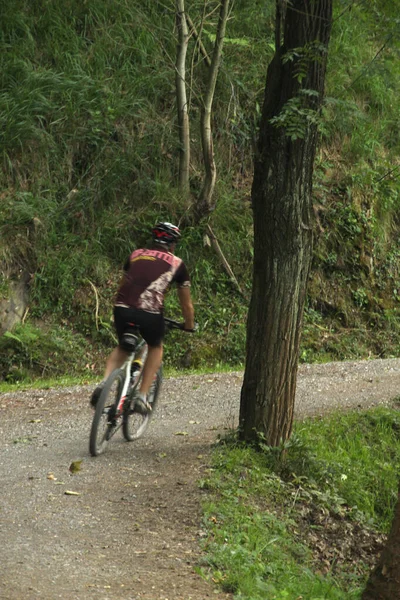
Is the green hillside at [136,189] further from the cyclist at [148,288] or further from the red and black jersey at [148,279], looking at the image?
the red and black jersey at [148,279]

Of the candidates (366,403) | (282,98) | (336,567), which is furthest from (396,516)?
(366,403)

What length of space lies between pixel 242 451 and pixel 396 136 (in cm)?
1523

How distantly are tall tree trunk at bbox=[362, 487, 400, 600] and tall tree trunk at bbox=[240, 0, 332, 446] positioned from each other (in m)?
2.82

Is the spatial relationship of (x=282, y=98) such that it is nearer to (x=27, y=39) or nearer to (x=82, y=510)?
(x=82, y=510)

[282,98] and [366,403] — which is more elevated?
[282,98]

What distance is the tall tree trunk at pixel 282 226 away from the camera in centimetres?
768

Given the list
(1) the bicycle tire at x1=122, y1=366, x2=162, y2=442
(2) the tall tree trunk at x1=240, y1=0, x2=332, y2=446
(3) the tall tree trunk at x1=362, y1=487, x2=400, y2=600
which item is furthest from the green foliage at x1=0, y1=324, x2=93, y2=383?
(3) the tall tree trunk at x1=362, y1=487, x2=400, y2=600

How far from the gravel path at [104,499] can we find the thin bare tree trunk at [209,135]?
6304 mm

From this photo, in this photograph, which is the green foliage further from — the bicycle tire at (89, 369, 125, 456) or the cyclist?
the cyclist

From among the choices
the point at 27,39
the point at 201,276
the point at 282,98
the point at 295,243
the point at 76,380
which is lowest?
the point at 76,380

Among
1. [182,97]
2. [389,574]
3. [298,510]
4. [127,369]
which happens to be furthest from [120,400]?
[182,97]

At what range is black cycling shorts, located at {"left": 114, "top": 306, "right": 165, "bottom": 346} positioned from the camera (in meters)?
8.12

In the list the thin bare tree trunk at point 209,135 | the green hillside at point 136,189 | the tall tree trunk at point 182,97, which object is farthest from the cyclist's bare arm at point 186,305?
the tall tree trunk at point 182,97

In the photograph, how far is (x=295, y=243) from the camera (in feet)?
25.9
